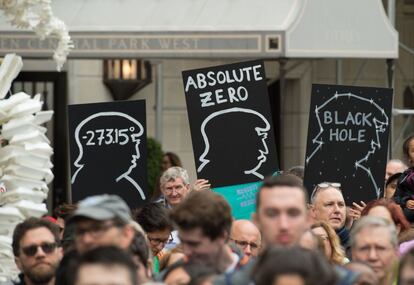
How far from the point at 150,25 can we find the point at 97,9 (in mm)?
829

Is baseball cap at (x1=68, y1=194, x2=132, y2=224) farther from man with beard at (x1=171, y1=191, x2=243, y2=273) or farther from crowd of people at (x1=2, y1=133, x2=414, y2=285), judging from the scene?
man with beard at (x1=171, y1=191, x2=243, y2=273)

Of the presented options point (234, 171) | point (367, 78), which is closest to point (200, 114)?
point (234, 171)

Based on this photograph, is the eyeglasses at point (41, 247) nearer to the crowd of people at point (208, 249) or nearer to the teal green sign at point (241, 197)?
the crowd of people at point (208, 249)

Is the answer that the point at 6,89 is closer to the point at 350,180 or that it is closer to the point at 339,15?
the point at 350,180

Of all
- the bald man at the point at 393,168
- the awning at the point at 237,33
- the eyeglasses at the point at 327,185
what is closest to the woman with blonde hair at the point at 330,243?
the eyeglasses at the point at 327,185

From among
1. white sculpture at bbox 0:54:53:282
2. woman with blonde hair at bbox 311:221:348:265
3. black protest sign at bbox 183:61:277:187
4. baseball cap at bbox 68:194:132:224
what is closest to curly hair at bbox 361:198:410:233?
woman with blonde hair at bbox 311:221:348:265

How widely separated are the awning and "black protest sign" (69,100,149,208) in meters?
6.36

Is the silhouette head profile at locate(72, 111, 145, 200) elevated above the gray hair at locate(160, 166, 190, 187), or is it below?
above

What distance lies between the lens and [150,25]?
2016cm

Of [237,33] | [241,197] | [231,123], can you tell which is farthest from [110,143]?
[237,33]

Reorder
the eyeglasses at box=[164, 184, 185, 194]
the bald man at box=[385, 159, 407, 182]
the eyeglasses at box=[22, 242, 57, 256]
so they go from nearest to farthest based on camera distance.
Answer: the eyeglasses at box=[22, 242, 57, 256] → the eyeglasses at box=[164, 184, 185, 194] → the bald man at box=[385, 159, 407, 182]

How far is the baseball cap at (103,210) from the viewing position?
7.38m

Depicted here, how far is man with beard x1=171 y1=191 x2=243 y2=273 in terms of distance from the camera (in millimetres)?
7527

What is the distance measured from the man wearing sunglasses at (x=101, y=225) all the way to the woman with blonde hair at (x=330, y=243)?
286cm
